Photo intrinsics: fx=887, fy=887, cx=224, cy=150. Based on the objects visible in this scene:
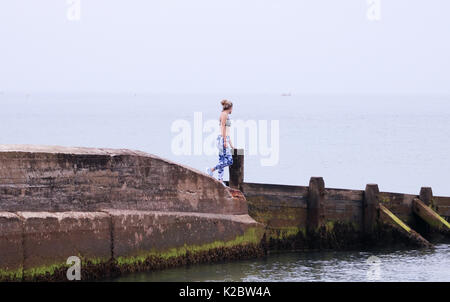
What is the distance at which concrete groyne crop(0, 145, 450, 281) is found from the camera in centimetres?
1384

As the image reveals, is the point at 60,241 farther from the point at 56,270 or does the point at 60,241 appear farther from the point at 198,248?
the point at 198,248

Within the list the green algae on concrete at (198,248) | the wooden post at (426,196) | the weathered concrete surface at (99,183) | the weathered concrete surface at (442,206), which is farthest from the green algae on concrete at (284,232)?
the weathered concrete surface at (442,206)

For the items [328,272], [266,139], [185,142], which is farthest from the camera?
[185,142]

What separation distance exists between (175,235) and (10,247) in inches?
122

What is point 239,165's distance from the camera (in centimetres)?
1720

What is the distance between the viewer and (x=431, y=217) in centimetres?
1873

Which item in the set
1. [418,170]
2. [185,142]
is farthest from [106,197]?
[185,142]

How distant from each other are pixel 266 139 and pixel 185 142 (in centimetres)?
1033

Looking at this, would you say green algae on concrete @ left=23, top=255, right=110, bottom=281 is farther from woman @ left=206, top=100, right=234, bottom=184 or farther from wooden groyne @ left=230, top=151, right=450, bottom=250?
wooden groyne @ left=230, top=151, right=450, bottom=250

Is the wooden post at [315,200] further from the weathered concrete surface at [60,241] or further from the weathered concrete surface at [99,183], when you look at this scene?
the weathered concrete surface at [60,241]

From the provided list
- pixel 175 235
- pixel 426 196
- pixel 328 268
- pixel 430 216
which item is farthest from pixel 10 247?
pixel 426 196

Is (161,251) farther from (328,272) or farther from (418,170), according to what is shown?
(418,170)
